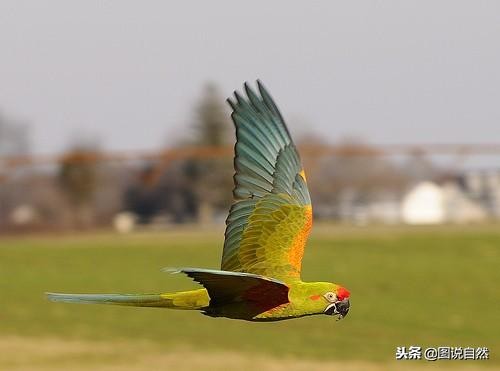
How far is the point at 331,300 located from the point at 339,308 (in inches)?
2.0

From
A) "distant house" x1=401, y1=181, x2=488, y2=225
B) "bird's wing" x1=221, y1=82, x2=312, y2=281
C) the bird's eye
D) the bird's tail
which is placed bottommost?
the bird's tail

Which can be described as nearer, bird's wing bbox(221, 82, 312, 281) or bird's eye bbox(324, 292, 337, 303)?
bird's eye bbox(324, 292, 337, 303)

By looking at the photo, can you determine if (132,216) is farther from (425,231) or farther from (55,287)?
(55,287)

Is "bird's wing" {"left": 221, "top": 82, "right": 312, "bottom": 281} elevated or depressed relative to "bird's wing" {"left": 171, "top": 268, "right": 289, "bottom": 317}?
elevated

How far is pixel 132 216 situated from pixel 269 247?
211ft

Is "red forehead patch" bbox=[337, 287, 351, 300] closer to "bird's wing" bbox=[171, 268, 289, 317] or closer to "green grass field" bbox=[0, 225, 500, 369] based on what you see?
"bird's wing" bbox=[171, 268, 289, 317]

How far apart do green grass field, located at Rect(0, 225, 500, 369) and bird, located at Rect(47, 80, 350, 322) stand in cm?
1831

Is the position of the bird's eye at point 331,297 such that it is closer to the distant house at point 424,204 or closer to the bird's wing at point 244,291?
the bird's wing at point 244,291

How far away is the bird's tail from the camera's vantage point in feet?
17.7

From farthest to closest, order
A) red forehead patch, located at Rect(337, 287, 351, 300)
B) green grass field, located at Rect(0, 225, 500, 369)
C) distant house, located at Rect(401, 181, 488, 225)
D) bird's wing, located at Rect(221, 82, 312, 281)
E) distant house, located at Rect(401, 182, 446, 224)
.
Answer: distant house, located at Rect(401, 182, 446, 224) < distant house, located at Rect(401, 181, 488, 225) < green grass field, located at Rect(0, 225, 500, 369) < bird's wing, located at Rect(221, 82, 312, 281) < red forehead patch, located at Rect(337, 287, 351, 300)

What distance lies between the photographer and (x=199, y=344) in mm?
27969

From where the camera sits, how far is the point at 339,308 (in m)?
5.47

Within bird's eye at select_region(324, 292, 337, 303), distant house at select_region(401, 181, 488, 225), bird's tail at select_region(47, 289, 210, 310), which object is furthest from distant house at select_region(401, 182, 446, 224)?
bird's eye at select_region(324, 292, 337, 303)

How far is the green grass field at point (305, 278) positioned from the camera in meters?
28.7
